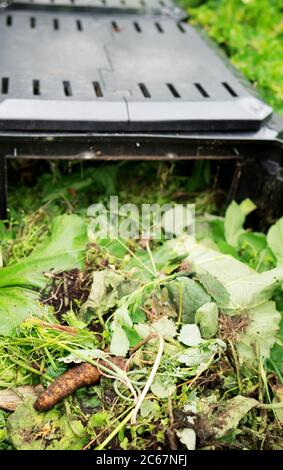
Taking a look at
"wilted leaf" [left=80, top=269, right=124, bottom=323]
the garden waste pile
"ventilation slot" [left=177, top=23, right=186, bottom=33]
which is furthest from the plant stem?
"ventilation slot" [left=177, top=23, right=186, bottom=33]

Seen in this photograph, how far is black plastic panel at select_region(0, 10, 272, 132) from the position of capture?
1.82 m

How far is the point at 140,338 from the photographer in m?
1.54

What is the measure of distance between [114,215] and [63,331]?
23.1 inches

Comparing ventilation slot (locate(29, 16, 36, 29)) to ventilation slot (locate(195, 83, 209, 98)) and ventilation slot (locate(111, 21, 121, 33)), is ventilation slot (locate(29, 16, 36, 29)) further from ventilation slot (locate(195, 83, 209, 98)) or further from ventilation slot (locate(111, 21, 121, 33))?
ventilation slot (locate(195, 83, 209, 98))

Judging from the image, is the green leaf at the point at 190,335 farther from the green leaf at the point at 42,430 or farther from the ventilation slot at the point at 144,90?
the ventilation slot at the point at 144,90

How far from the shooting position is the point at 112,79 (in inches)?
81.8

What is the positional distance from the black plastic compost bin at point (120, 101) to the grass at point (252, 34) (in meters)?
0.25

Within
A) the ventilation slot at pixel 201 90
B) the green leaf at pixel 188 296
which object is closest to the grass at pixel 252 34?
the ventilation slot at pixel 201 90

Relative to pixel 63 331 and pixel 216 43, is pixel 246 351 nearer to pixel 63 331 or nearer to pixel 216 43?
pixel 63 331

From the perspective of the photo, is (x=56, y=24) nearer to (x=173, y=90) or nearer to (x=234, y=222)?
(x=173, y=90)

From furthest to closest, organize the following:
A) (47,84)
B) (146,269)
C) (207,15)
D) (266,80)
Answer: (207,15) < (266,80) < (47,84) < (146,269)

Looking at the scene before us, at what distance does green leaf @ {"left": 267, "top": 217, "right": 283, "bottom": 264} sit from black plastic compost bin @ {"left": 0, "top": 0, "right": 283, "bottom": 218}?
224 millimetres

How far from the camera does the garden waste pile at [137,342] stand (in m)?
1.37

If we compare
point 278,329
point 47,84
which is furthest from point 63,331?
point 47,84
